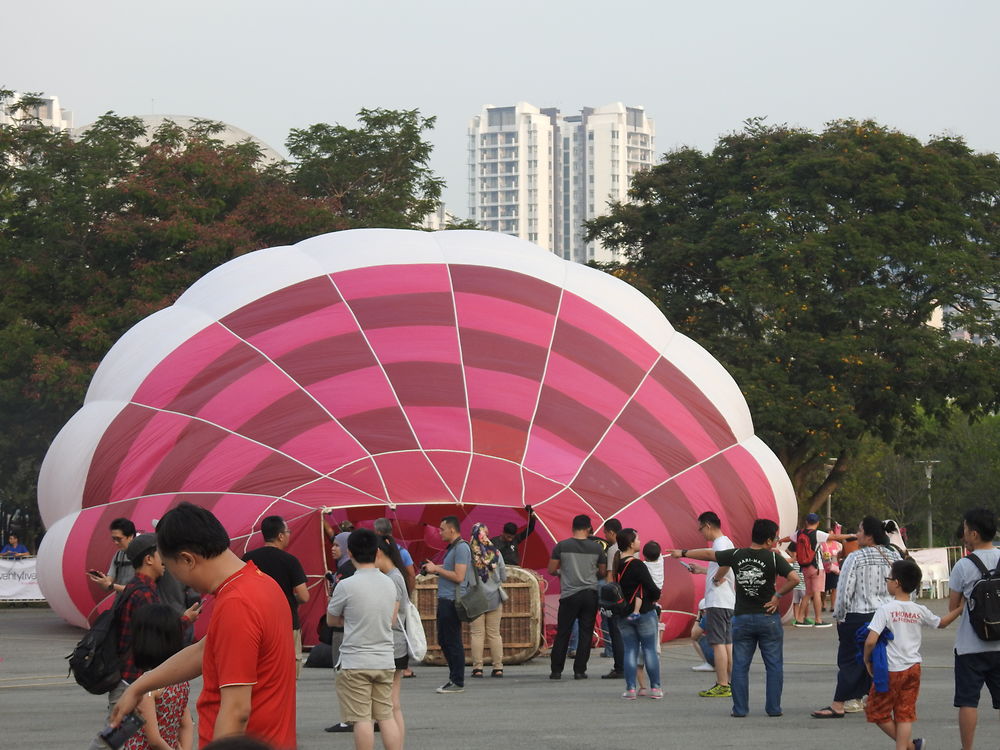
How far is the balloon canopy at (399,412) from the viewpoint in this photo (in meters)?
18.2

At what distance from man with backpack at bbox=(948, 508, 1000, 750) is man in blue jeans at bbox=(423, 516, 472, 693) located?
5.22 m

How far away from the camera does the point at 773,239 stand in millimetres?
→ 34281

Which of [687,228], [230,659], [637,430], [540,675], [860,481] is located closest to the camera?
[230,659]

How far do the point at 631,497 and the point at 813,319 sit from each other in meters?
15.9

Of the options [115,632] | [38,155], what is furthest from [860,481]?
[115,632]

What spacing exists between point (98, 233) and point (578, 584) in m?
20.2

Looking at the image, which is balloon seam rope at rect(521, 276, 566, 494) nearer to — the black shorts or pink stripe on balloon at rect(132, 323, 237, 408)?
pink stripe on balloon at rect(132, 323, 237, 408)

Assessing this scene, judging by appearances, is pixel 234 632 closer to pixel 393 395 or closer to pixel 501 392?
pixel 393 395

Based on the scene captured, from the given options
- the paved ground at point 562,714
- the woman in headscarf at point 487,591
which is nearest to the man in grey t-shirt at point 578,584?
the paved ground at point 562,714

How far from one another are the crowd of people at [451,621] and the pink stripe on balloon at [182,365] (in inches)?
119

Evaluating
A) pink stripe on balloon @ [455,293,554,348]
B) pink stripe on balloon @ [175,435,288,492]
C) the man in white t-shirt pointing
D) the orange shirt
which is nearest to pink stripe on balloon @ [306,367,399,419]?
pink stripe on balloon @ [175,435,288,492]

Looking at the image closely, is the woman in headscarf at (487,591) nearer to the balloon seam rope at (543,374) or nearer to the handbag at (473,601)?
the handbag at (473,601)

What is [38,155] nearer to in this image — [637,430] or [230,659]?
[637,430]

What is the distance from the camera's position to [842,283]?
112 ft
